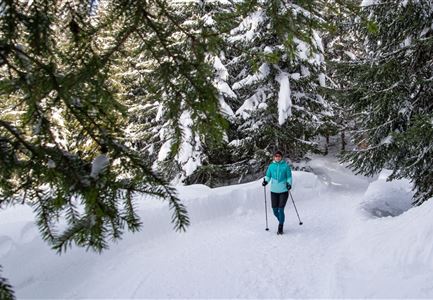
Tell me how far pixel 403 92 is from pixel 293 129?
741 centimetres

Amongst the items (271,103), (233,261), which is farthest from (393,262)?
(271,103)

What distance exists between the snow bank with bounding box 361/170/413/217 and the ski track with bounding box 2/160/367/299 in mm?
854

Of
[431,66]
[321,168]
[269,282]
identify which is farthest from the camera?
[321,168]

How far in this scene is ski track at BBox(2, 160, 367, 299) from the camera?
7051mm

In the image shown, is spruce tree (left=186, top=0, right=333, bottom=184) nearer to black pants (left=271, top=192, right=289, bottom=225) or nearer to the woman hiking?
the woman hiking

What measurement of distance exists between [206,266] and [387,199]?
6.51 m

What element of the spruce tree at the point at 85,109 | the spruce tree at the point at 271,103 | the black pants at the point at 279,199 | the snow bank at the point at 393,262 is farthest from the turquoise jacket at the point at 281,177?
the spruce tree at the point at 85,109

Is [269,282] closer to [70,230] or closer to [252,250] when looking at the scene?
[252,250]

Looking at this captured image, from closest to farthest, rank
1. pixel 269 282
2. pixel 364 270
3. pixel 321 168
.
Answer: pixel 364 270, pixel 269 282, pixel 321 168

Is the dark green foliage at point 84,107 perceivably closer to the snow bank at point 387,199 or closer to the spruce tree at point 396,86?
the spruce tree at point 396,86

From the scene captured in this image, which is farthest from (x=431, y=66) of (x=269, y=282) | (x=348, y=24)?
Result: (x=269, y=282)

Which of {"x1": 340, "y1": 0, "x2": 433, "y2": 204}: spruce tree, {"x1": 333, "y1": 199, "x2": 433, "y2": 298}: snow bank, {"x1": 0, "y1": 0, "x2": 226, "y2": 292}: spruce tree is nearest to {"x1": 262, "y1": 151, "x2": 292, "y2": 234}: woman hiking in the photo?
{"x1": 340, "y1": 0, "x2": 433, "y2": 204}: spruce tree

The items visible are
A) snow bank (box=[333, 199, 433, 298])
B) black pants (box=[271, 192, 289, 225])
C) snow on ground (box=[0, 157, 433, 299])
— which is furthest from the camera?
black pants (box=[271, 192, 289, 225])

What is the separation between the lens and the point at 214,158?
1986cm
